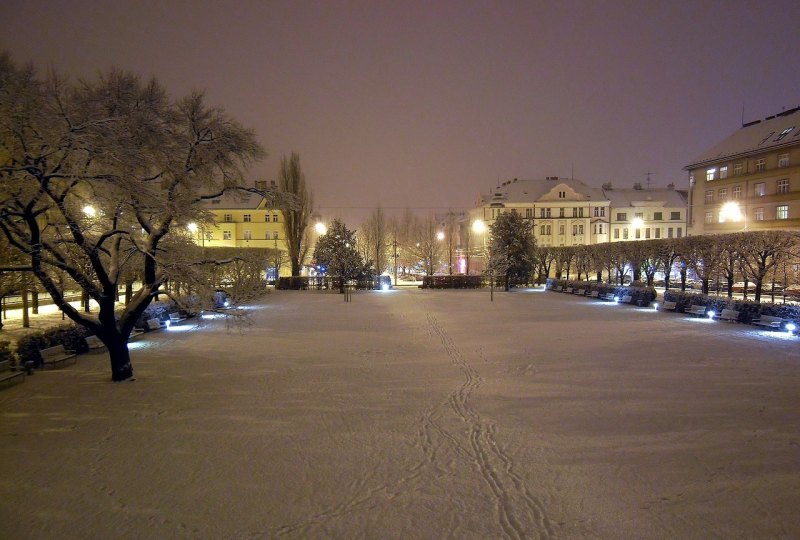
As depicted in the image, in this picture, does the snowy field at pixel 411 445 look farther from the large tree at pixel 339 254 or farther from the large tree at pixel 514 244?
the large tree at pixel 514 244

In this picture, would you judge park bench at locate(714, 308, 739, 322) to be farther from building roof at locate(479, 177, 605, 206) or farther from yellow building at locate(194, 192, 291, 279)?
yellow building at locate(194, 192, 291, 279)

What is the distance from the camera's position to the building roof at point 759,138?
144 ft

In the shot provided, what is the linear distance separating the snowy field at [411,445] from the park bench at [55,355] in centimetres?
52

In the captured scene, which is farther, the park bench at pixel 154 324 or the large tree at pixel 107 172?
the park bench at pixel 154 324

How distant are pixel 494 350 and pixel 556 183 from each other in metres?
59.4

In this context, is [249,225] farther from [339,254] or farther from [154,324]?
[154,324]

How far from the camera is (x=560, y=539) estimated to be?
16.7 feet

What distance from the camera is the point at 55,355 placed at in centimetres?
1364

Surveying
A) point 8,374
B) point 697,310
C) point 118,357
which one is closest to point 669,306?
point 697,310

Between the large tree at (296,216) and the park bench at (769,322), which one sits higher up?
the large tree at (296,216)

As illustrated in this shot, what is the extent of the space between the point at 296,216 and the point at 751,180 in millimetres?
43890

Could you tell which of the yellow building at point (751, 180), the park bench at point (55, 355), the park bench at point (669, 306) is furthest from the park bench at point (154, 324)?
the yellow building at point (751, 180)

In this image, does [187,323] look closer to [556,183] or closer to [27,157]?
[27,157]

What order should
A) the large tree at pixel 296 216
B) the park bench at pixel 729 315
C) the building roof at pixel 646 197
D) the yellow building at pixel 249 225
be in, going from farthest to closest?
1. the building roof at pixel 646 197
2. the yellow building at pixel 249 225
3. the large tree at pixel 296 216
4. the park bench at pixel 729 315
